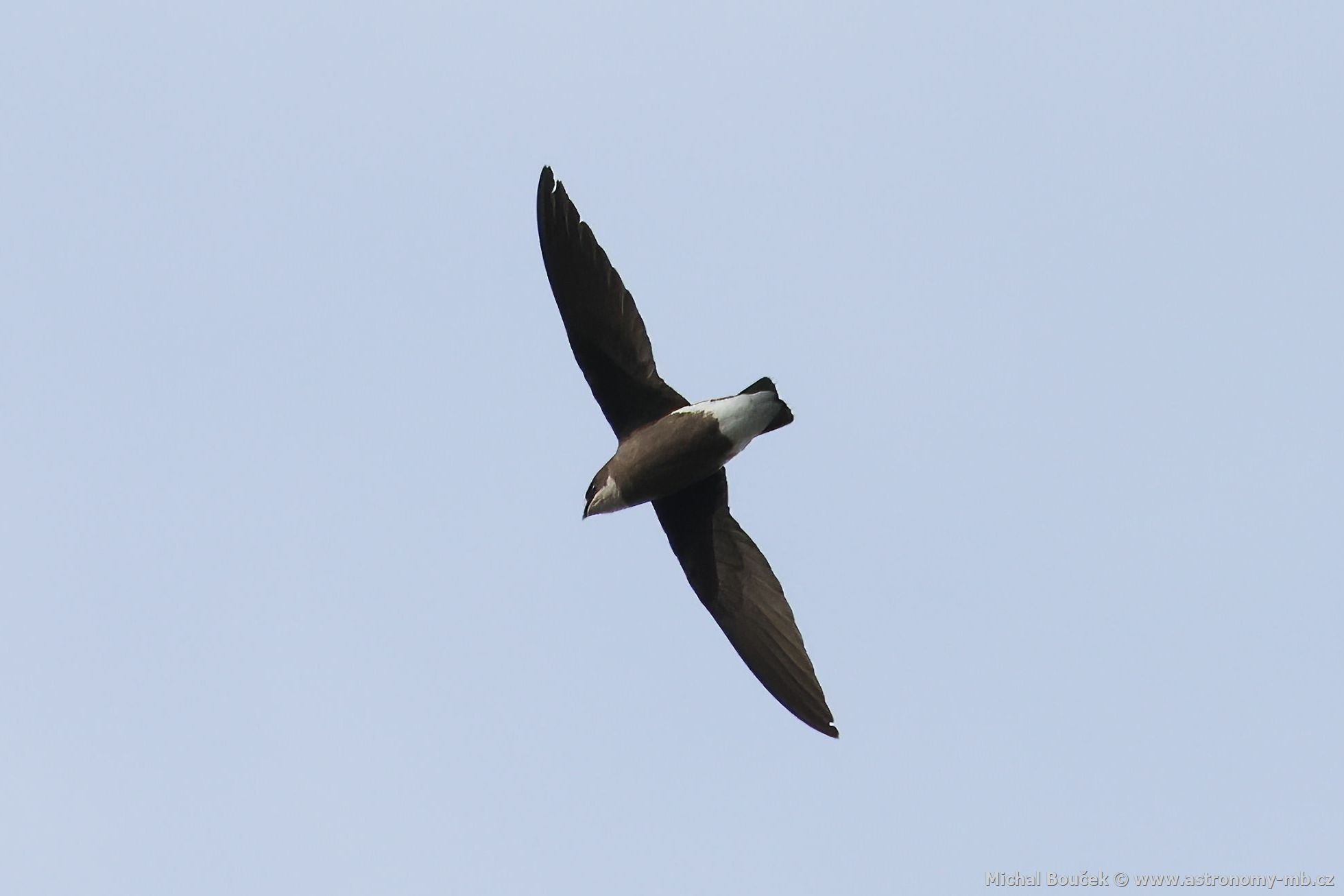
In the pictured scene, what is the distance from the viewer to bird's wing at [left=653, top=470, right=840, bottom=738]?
1338cm

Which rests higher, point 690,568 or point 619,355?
point 619,355

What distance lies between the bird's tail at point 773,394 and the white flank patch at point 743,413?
0.02 metres

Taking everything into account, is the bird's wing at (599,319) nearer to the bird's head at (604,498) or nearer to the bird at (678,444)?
the bird at (678,444)

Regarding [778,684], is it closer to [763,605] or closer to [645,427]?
[763,605]

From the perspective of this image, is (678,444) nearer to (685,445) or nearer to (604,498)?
(685,445)

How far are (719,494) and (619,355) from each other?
1380mm

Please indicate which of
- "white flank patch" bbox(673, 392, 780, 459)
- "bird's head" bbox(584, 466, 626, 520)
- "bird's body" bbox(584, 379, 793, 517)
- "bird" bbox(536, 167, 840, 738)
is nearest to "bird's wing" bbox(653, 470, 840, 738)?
"bird" bbox(536, 167, 840, 738)

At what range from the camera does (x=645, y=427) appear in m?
A: 13.4

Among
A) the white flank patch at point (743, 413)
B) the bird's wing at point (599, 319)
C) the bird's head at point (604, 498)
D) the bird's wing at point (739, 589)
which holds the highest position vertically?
the bird's wing at point (599, 319)

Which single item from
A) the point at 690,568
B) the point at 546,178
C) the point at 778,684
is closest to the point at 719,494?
the point at 690,568

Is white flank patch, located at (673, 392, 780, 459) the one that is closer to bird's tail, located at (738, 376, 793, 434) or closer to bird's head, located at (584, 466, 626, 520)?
bird's tail, located at (738, 376, 793, 434)

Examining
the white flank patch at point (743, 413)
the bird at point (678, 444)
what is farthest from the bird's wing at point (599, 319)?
the white flank patch at point (743, 413)

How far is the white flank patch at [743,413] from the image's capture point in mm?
13031

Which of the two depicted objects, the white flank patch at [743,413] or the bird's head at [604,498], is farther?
the bird's head at [604,498]
